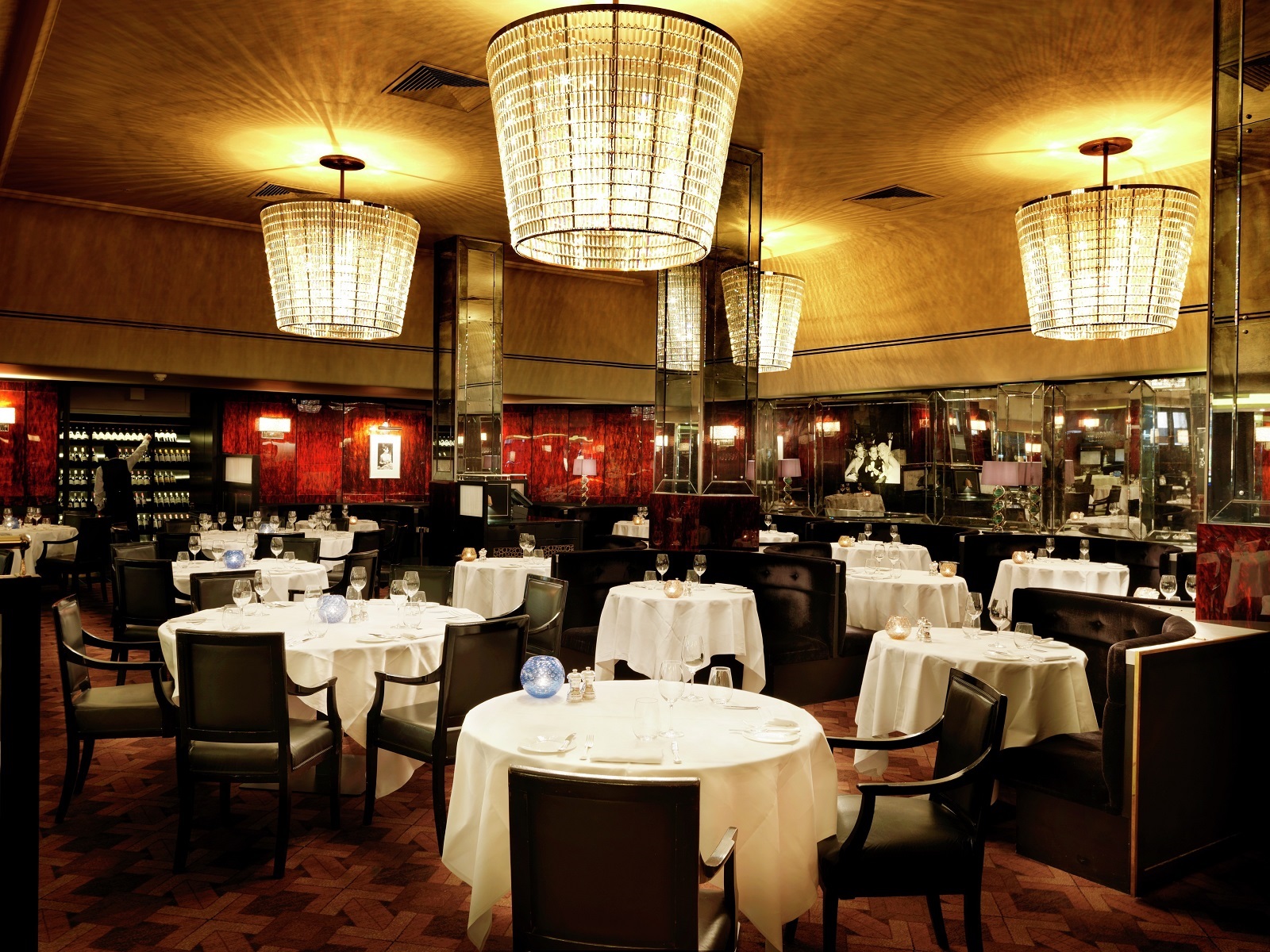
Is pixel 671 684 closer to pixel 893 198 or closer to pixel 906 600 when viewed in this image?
pixel 906 600

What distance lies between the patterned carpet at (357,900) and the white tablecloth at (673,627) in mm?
1897

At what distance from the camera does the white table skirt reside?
1277 centimetres

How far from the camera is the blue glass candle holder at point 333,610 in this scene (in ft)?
16.0

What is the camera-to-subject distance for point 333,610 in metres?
4.88

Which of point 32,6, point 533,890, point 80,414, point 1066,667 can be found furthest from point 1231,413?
point 80,414

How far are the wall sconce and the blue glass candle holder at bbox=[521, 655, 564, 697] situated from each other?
13.5 meters

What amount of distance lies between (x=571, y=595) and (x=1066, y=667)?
142 inches

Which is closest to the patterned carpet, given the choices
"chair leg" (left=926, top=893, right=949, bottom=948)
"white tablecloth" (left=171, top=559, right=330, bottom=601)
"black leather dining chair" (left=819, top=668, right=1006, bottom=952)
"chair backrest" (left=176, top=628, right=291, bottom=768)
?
"chair leg" (left=926, top=893, right=949, bottom=948)

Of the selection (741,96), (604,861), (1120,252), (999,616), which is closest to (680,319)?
(741,96)

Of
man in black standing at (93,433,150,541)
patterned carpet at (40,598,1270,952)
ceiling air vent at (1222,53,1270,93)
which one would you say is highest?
ceiling air vent at (1222,53,1270,93)

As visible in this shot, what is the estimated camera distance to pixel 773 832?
2.75 metres

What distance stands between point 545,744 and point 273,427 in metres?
14.1

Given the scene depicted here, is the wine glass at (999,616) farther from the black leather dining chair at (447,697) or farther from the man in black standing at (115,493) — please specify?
the man in black standing at (115,493)

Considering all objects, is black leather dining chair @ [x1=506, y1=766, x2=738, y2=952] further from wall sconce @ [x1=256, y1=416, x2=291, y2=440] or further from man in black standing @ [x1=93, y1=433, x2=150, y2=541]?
wall sconce @ [x1=256, y1=416, x2=291, y2=440]
